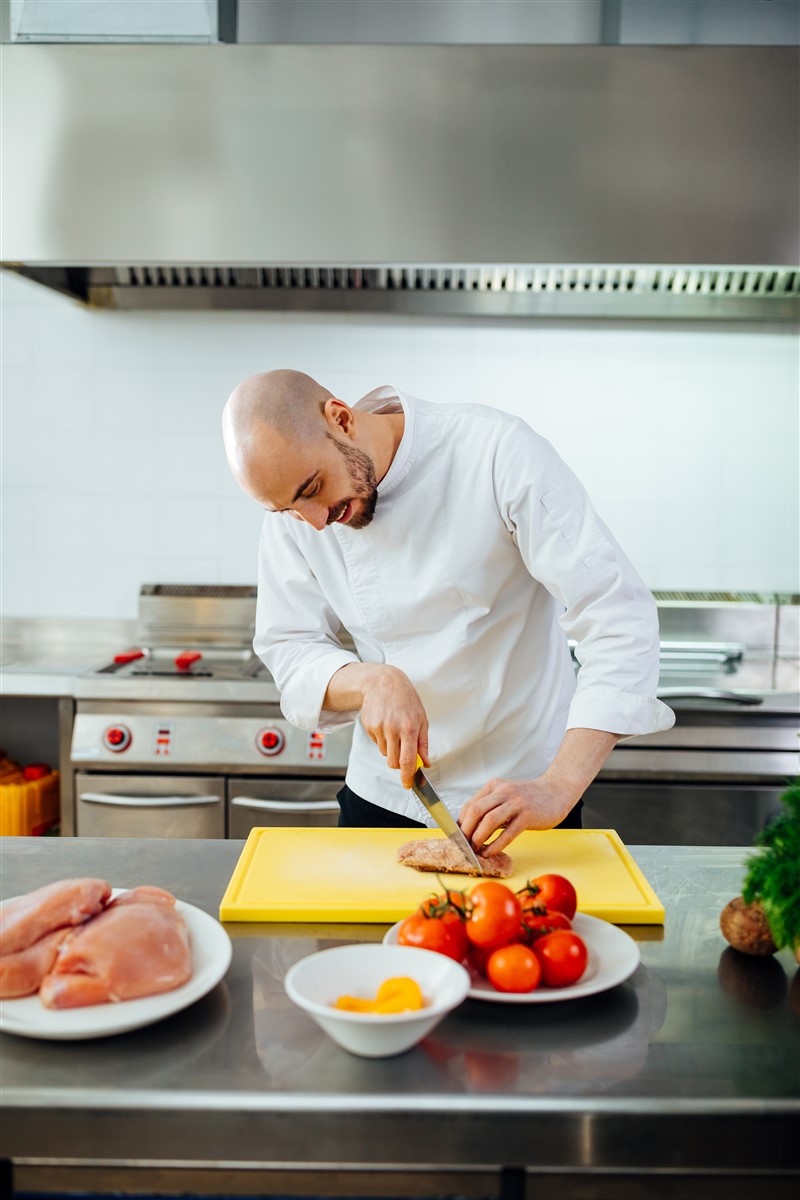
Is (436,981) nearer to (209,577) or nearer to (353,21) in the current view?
(209,577)

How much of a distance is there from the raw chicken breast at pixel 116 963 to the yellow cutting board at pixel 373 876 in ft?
0.80

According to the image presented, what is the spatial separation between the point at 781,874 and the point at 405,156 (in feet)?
6.75

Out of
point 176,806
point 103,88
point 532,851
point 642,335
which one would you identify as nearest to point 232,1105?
point 532,851

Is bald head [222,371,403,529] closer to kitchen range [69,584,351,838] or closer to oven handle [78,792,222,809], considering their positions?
kitchen range [69,584,351,838]

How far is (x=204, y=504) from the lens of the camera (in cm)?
340

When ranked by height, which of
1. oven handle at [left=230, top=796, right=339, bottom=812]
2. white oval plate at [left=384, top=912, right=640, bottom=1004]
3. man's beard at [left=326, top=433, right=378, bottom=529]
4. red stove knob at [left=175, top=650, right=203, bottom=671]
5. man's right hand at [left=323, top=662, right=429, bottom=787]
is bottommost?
oven handle at [left=230, top=796, right=339, bottom=812]

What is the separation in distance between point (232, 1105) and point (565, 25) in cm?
312

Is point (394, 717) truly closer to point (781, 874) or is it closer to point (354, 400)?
point (781, 874)

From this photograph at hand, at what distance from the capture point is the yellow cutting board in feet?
4.29

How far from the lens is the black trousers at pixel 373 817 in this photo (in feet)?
6.13

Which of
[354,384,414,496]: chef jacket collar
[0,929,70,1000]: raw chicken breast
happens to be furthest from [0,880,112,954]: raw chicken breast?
[354,384,414,496]: chef jacket collar

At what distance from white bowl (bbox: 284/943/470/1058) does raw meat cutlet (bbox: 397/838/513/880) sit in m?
0.36

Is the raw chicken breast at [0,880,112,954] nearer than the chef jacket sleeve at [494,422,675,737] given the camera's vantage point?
Yes

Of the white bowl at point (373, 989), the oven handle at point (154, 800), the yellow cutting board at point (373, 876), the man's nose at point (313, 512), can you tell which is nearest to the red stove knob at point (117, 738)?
the oven handle at point (154, 800)
